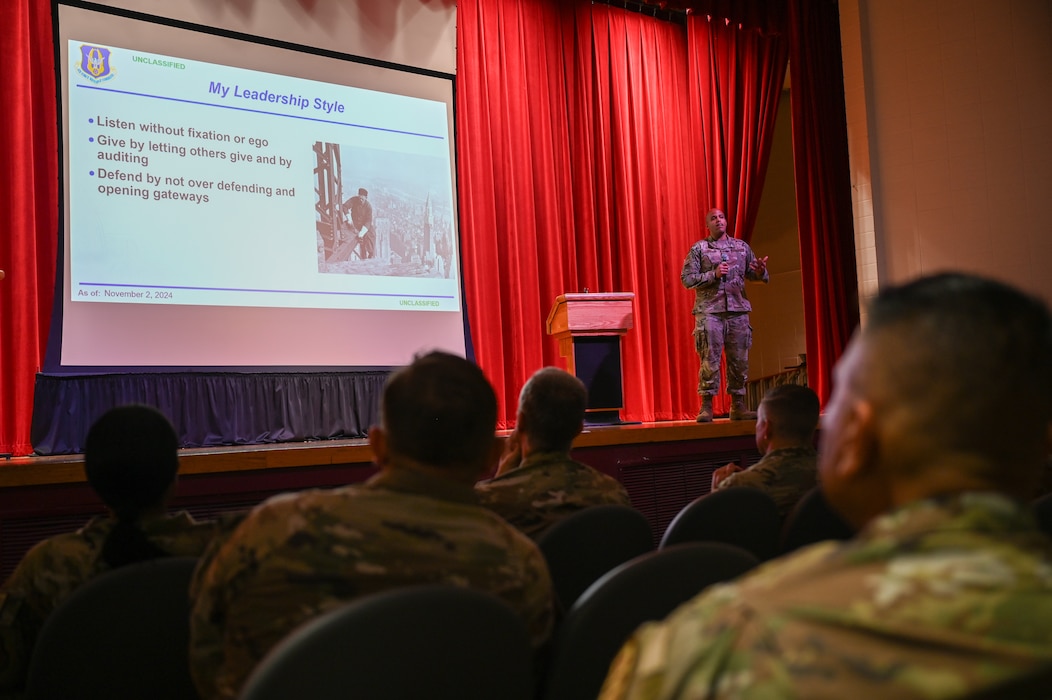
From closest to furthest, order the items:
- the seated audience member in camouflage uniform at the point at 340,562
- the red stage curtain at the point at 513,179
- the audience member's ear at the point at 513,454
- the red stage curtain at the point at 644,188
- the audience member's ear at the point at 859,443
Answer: the audience member's ear at the point at 859,443, the seated audience member in camouflage uniform at the point at 340,562, the audience member's ear at the point at 513,454, the red stage curtain at the point at 513,179, the red stage curtain at the point at 644,188

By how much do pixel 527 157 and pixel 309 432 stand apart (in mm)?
2645

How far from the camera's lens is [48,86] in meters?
5.12

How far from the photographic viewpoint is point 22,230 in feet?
16.2

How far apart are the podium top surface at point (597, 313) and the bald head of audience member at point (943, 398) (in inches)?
183

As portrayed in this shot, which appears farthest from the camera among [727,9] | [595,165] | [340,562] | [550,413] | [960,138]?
[595,165]

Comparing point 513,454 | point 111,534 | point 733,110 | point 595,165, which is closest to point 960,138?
point 733,110

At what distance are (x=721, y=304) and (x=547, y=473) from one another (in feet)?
13.5

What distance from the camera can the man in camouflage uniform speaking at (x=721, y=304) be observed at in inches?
234

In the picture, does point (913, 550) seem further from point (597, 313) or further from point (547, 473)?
point (597, 313)

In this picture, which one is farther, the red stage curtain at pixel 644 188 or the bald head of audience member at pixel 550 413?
the red stage curtain at pixel 644 188

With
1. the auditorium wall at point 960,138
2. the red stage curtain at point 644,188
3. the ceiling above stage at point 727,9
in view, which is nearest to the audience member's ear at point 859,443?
the auditorium wall at point 960,138

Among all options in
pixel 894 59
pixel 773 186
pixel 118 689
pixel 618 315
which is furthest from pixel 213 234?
pixel 773 186

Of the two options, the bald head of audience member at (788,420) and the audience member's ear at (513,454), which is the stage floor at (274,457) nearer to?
the audience member's ear at (513,454)

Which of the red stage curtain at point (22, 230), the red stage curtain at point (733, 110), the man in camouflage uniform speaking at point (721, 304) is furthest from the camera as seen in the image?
the red stage curtain at point (733, 110)
